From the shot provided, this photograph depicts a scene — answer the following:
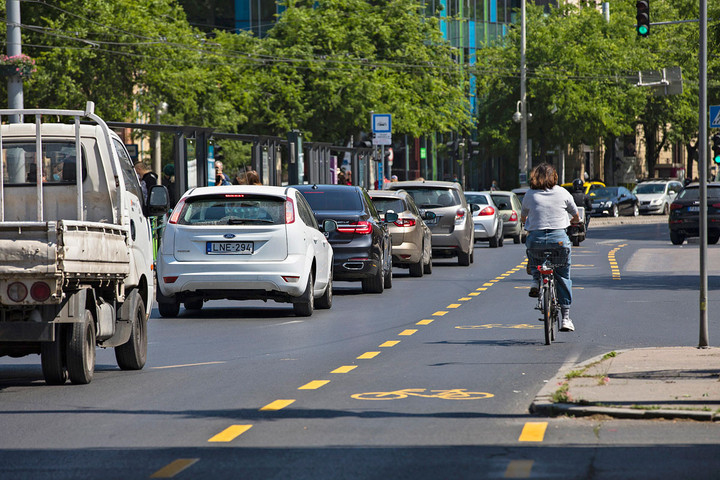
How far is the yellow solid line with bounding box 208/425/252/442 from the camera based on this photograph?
8547 mm

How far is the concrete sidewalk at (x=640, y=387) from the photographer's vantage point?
9.23m

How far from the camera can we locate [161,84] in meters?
43.8

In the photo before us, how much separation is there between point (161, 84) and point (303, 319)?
89.4 feet

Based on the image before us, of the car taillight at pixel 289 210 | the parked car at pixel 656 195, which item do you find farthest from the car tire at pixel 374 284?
the parked car at pixel 656 195

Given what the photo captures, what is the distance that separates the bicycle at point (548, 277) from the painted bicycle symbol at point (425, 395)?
11.7ft

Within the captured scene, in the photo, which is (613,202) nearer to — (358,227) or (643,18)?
(643,18)

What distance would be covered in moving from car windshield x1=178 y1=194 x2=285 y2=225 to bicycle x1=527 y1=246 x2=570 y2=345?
388 centimetres

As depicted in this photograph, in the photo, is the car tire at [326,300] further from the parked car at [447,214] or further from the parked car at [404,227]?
the parked car at [447,214]

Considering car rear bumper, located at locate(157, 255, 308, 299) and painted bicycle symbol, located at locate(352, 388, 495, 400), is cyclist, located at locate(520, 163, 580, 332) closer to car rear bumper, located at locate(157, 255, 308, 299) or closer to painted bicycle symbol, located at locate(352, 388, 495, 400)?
car rear bumper, located at locate(157, 255, 308, 299)

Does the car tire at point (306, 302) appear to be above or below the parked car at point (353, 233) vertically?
below

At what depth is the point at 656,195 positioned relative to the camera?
68.2 metres

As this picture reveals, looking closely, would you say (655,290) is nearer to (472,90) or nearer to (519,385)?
(519,385)

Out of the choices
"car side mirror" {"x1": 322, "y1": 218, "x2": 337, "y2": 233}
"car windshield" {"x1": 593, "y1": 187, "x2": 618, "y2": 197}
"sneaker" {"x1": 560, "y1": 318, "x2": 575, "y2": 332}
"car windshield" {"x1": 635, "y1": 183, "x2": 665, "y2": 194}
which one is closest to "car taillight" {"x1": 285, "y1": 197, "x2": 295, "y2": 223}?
"car side mirror" {"x1": 322, "y1": 218, "x2": 337, "y2": 233}

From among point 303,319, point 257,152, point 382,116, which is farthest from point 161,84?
point 303,319
